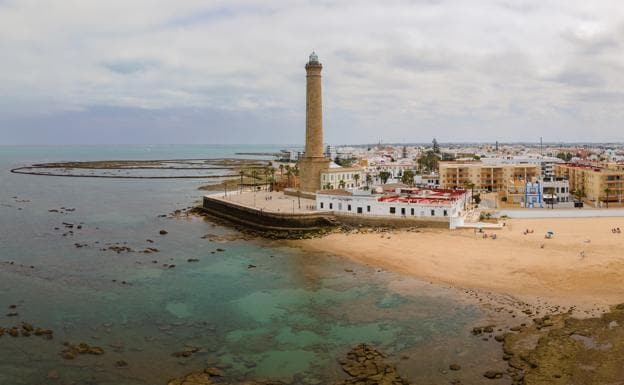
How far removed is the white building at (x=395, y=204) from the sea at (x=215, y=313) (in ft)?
28.6

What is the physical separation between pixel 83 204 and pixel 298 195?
28962mm

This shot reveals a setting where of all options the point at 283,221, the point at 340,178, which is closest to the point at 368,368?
the point at 283,221

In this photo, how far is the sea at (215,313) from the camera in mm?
20375

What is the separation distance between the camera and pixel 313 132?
59.2 meters

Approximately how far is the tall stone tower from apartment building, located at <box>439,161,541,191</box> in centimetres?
2338

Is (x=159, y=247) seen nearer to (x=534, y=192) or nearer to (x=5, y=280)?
(x=5, y=280)

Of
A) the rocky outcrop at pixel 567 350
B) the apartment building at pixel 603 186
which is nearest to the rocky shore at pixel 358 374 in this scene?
the rocky outcrop at pixel 567 350

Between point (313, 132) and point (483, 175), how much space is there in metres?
29.6

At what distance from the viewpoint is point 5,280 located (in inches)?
1265

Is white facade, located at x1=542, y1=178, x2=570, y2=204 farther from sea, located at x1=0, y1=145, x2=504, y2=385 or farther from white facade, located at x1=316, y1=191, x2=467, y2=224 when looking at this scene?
sea, located at x1=0, y1=145, x2=504, y2=385

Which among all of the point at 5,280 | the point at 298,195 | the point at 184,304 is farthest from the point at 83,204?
the point at 184,304

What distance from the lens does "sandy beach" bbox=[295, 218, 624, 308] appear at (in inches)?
1130

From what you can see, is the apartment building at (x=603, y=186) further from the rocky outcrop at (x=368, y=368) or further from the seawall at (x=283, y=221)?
Result: the rocky outcrop at (x=368, y=368)

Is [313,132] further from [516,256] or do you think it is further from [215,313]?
[215,313]
